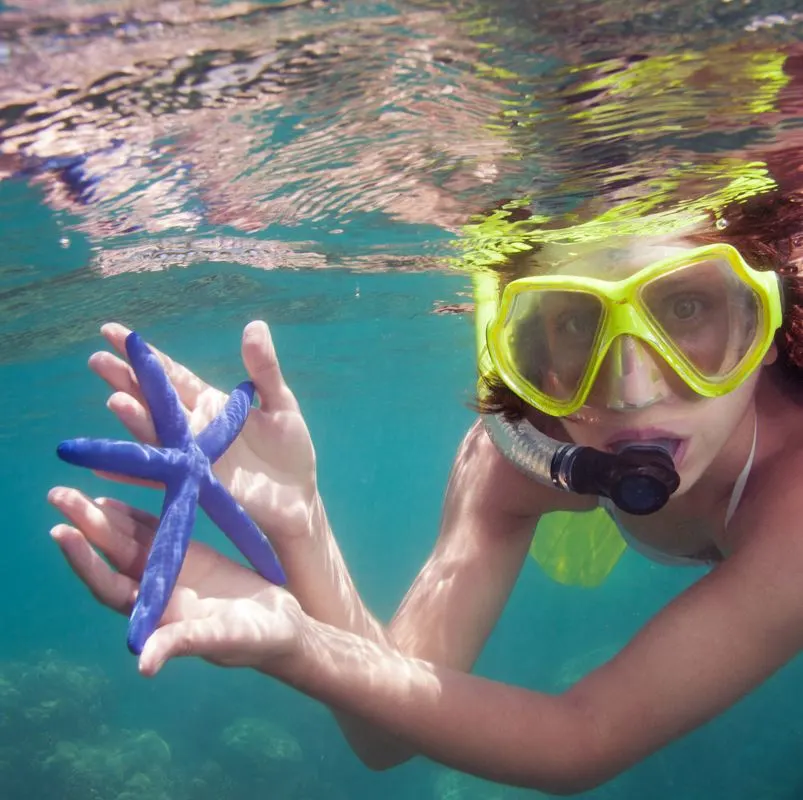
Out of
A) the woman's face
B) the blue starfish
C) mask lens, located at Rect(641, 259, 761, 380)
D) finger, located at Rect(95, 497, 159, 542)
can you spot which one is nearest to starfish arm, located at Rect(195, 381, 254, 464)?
the blue starfish

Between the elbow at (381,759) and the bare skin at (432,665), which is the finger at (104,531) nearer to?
the bare skin at (432,665)

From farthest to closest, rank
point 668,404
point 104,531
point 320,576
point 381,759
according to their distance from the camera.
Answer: point 381,759 → point 320,576 → point 668,404 → point 104,531

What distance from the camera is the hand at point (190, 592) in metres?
2.66

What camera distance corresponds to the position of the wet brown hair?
12.7 ft

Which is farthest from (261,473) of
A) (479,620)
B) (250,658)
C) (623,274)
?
(623,274)

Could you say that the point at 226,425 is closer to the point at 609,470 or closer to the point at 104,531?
the point at 104,531

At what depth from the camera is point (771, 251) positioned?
452 centimetres

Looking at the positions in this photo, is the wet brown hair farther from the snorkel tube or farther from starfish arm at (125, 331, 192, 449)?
starfish arm at (125, 331, 192, 449)

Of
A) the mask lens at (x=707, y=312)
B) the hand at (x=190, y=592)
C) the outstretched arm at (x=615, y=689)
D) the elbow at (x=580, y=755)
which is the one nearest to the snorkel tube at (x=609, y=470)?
the outstretched arm at (x=615, y=689)

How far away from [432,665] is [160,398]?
184 centimetres

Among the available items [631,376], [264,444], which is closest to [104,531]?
[264,444]

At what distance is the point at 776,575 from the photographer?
2939 millimetres

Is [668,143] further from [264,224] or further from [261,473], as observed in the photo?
[264,224]

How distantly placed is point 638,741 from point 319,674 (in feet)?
4.77
